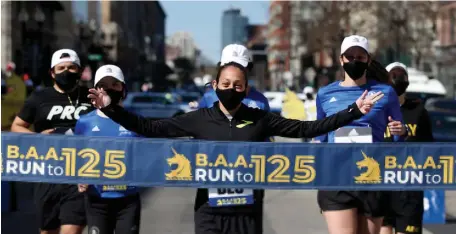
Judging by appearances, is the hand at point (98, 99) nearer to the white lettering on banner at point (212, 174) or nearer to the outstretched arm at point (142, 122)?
the outstretched arm at point (142, 122)

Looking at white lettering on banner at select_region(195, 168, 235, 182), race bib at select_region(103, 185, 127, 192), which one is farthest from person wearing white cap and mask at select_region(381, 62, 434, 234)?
race bib at select_region(103, 185, 127, 192)

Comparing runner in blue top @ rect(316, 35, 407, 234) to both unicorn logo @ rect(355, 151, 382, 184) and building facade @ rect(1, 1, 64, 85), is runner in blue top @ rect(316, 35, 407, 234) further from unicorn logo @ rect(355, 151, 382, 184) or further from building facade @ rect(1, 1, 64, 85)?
building facade @ rect(1, 1, 64, 85)

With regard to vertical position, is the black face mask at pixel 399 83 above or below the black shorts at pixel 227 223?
above

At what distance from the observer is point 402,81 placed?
7.86 metres

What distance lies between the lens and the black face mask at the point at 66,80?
24.1 ft

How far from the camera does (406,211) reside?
7.47m

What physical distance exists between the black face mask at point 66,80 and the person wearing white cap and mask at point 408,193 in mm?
2430

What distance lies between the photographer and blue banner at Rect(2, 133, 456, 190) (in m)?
5.90

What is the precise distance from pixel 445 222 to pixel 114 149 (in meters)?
6.62

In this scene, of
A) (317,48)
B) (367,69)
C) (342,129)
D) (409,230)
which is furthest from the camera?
(317,48)

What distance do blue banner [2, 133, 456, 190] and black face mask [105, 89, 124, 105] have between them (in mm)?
254

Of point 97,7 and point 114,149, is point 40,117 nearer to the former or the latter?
point 114,149

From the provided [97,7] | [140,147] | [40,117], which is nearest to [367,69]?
[140,147]

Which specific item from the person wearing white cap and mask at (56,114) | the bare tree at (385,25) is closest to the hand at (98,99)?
the person wearing white cap and mask at (56,114)
